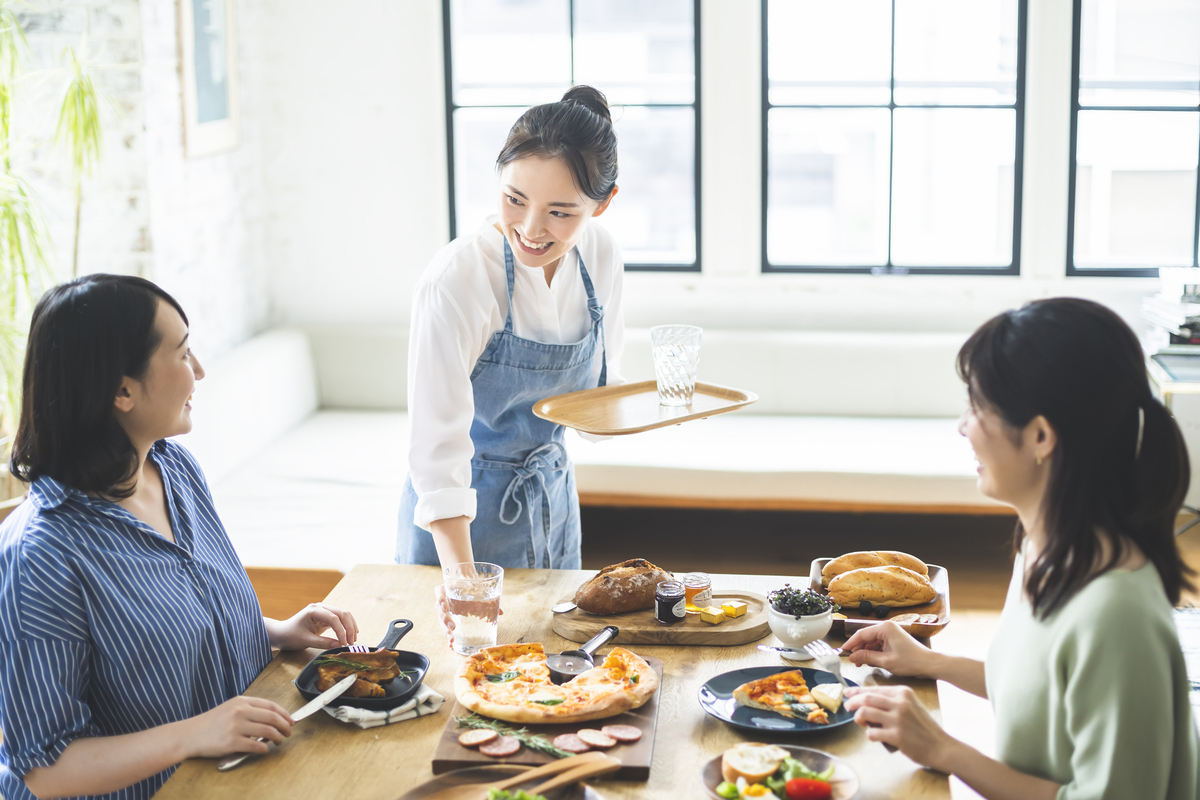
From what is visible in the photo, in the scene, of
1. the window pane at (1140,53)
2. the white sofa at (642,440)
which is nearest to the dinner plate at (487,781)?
the white sofa at (642,440)

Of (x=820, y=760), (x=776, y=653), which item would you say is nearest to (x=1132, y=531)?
(x=820, y=760)

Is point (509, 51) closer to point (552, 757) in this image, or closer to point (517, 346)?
point (517, 346)

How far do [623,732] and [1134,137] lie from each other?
12.9ft

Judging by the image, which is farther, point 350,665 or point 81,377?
point 350,665

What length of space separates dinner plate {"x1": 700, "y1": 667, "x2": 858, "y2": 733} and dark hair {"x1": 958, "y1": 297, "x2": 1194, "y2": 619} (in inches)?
12.3

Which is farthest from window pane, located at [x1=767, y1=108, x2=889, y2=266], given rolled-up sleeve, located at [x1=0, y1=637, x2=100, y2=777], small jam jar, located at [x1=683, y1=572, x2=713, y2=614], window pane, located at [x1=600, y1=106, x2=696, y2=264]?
rolled-up sleeve, located at [x1=0, y1=637, x2=100, y2=777]

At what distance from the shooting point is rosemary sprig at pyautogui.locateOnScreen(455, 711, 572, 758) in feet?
4.31

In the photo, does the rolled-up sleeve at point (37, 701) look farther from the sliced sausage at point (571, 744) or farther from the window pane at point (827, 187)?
the window pane at point (827, 187)

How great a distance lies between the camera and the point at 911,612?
1.68 m

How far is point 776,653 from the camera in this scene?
160 cm

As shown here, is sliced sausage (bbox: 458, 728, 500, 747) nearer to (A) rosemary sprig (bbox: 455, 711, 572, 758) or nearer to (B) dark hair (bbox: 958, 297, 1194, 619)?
(A) rosemary sprig (bbox: 455, 711, 572, 758)

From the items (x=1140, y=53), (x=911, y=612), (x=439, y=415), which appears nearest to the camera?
(x=911, y=612)

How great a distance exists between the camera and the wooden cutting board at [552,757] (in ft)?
4.22

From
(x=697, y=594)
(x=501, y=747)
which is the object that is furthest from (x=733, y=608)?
(x=501, y=747)
